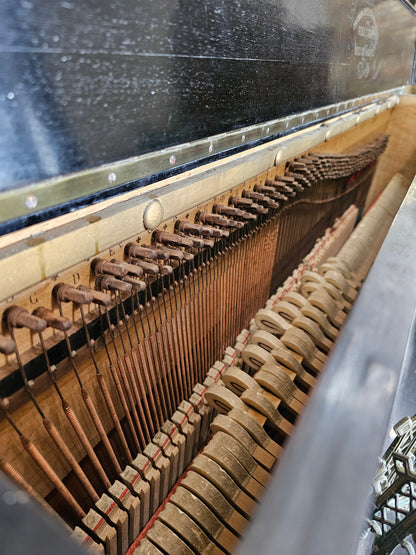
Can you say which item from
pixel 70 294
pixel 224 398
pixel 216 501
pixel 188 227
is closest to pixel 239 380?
pixel 224 398

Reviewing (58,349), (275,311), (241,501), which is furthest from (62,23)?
(275,311)

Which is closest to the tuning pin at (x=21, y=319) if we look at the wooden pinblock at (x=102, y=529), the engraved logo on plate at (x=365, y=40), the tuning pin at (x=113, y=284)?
the tuning pin at (x=113, y=284)

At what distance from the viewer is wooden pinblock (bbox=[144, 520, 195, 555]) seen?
1.27 m

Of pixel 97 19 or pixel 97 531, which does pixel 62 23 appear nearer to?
pixel 97 19

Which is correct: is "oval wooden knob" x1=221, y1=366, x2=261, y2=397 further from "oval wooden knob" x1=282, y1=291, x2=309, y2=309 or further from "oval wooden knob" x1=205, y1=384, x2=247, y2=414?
"oval wooden knob" x1=282, y1=291, x2=309, y2=309

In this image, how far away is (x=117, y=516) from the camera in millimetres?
1419

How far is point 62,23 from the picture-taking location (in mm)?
900

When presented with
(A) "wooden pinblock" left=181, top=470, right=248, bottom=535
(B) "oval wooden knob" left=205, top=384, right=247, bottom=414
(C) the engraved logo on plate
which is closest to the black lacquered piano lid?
(C) the engraved logo on plate

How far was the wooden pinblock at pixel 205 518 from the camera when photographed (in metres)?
1.35

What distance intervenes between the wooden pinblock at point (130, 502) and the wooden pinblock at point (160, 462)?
142 mm

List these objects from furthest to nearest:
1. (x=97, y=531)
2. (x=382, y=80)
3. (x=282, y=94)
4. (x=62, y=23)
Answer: (x=382, y=80) → (x=282, y=94) → (x=97, y=531) → (x=62, y=23)

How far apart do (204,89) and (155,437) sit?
1.41 metres

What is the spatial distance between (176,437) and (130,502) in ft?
1.08

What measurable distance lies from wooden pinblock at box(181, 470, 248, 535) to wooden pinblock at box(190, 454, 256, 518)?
0.02 meters
